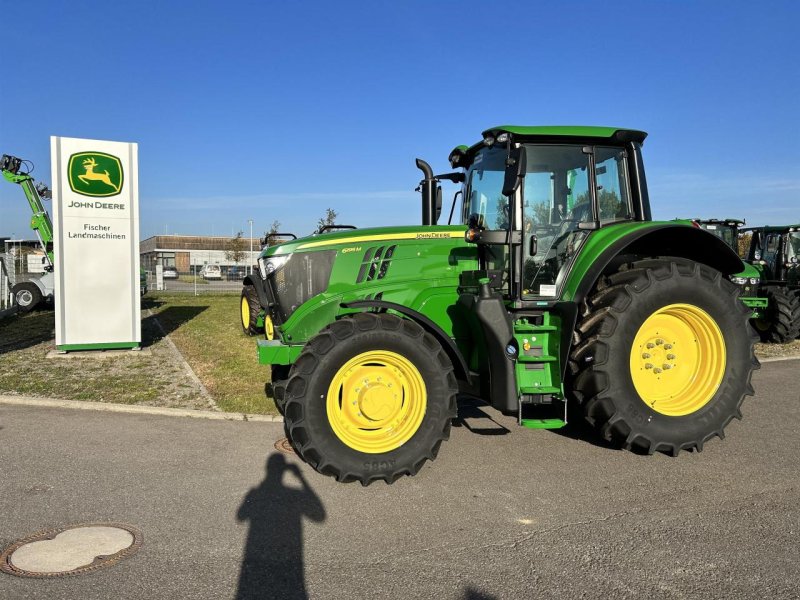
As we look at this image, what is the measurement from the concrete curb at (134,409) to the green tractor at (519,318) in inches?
36.5

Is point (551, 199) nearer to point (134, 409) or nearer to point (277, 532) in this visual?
point (277, 532)

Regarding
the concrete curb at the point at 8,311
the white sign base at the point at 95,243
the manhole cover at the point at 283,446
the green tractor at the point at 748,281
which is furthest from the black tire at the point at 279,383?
the concrete curb at the point at 8,311

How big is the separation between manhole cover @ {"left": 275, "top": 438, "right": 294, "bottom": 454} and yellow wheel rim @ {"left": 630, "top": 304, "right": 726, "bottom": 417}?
3.01 m

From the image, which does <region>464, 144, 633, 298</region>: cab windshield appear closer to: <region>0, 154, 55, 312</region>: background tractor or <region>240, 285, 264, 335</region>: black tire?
<region>240, 285, 264, 335</region>: black tire

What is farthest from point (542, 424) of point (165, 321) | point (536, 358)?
point (165, 321)

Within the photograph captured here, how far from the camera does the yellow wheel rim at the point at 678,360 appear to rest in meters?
5.02

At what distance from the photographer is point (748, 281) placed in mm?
12172

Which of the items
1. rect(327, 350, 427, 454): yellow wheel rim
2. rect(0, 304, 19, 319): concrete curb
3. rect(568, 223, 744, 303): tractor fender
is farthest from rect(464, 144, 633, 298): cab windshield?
rect(0, 304, 19, 319): concrete curb

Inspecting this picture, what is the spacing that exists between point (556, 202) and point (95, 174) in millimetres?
8518

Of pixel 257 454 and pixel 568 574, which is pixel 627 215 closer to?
pixel 568 574

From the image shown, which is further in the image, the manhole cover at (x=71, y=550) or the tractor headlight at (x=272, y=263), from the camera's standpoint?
the tractor headlight at (x=272, y=263)

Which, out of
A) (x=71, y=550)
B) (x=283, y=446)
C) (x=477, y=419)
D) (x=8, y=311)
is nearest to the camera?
(x=71, y=550)

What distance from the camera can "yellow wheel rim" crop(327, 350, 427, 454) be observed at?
439cm

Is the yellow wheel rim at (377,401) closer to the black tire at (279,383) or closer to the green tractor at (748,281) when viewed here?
the black tire at (279,383)
